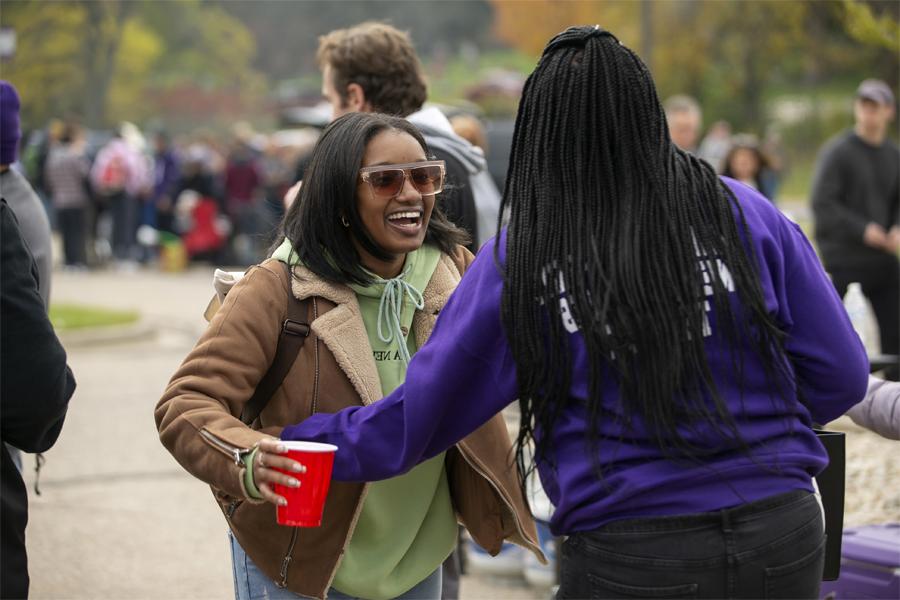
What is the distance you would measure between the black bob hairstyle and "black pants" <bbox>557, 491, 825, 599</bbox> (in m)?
1.00

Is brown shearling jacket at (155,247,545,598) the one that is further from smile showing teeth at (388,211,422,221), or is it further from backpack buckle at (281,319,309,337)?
smile showing teeth at (388,211,422,221)

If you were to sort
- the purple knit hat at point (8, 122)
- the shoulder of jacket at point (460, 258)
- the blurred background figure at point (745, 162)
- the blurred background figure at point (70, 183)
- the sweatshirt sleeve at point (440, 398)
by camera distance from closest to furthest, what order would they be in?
the sweatshirt sleeve at point (440, 398) < the shoulder of jacket at point (460, 258) < the purple knit hat at point (8, 122) < the blurred background figure at point (745, 162) < the blurred background figure at point (70, 183)

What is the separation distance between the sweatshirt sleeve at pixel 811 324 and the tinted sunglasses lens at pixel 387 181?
3.10ft

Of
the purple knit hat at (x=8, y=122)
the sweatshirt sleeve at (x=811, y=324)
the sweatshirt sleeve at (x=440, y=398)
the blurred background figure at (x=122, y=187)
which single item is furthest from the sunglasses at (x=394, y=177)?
the blurred background figure at (x=122, y=187)

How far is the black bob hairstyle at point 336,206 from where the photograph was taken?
306cm

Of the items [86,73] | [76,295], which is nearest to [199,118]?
[86,73]

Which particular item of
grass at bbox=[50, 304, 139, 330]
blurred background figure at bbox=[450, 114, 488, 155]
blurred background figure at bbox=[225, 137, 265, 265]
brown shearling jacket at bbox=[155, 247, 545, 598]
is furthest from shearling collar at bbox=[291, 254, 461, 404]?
blurred background figure at bbox=[225, 137, 265, 265]

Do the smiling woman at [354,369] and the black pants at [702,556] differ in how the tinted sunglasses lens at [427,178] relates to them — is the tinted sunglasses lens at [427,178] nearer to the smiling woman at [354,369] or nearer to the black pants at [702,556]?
the smiling woman at [354,369]

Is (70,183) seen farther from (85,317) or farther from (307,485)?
(307,485)

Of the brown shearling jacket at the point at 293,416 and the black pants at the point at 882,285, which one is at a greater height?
the brown shearling jacket at the point at 293,416

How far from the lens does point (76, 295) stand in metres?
17.4

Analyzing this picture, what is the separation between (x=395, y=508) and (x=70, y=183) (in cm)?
1736

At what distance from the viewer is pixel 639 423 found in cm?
238

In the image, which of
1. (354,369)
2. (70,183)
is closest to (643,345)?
(354,369)
